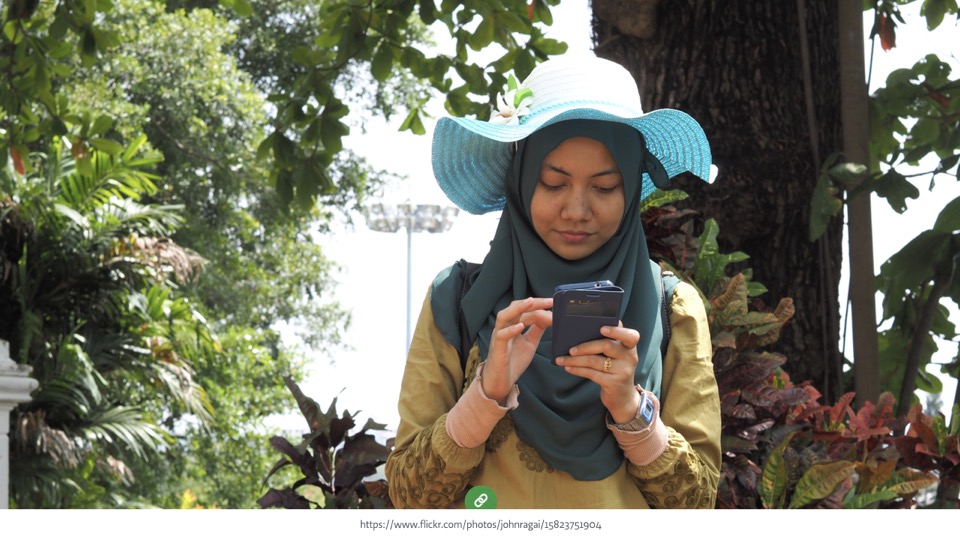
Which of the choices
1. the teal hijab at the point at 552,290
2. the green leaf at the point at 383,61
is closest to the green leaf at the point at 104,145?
the green leaf at the point at 383,61

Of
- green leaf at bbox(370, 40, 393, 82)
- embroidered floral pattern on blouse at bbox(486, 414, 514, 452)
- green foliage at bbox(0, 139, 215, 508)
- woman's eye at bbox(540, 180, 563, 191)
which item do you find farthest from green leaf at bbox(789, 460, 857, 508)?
green foliage at bbox(0, 139, 215, 508)

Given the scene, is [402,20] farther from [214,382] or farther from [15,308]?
[214,382]

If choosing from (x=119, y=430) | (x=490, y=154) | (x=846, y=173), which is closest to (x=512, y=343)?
(x=490, y=154)

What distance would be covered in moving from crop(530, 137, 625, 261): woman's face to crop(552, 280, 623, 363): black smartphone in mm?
217

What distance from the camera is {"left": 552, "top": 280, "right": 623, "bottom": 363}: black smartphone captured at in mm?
1583

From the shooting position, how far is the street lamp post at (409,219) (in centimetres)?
1499

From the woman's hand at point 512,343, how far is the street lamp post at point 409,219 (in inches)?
514

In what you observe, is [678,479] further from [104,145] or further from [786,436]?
[104,145]

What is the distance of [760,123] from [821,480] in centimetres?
165

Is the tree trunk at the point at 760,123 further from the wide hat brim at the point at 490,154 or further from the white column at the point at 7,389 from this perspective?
the white column at the point at 7,389

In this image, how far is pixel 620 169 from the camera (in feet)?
6.04

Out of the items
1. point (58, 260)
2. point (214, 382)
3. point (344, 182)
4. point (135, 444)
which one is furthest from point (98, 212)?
point (344, 182)

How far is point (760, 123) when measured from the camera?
375 cm

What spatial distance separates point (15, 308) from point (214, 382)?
4471 mm
